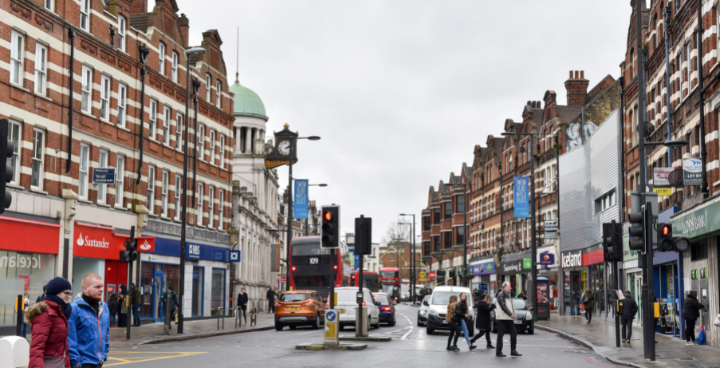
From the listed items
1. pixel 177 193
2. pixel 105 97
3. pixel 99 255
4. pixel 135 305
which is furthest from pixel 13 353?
pixel 177 193

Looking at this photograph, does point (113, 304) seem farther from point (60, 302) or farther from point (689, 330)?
point (60, 302)

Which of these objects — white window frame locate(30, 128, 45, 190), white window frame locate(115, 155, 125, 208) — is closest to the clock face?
white window frame locate(115, 155, 125, 208)

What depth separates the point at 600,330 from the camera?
3148 cm

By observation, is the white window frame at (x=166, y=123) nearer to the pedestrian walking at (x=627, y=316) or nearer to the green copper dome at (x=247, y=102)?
the pedestrian walking at (x=627, y=316)

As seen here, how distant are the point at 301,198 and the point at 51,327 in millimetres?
34083

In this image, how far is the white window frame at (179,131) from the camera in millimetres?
40312

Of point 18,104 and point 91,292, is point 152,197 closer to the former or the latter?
point 18,104

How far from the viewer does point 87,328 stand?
8234 mm

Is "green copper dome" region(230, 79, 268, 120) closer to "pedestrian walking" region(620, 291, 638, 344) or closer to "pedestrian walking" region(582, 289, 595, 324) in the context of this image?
"pedestrian walking" region(582, 289, 595, 324)

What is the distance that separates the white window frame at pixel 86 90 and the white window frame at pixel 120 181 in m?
3.26

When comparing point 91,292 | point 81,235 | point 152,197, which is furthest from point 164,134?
point 91,292

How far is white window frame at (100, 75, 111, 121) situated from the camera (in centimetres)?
3269

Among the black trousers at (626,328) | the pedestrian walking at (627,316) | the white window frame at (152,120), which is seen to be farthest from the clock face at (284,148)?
the black trousers at (626,328)

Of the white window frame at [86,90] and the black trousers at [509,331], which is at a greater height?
the white window frame at [86,90]
